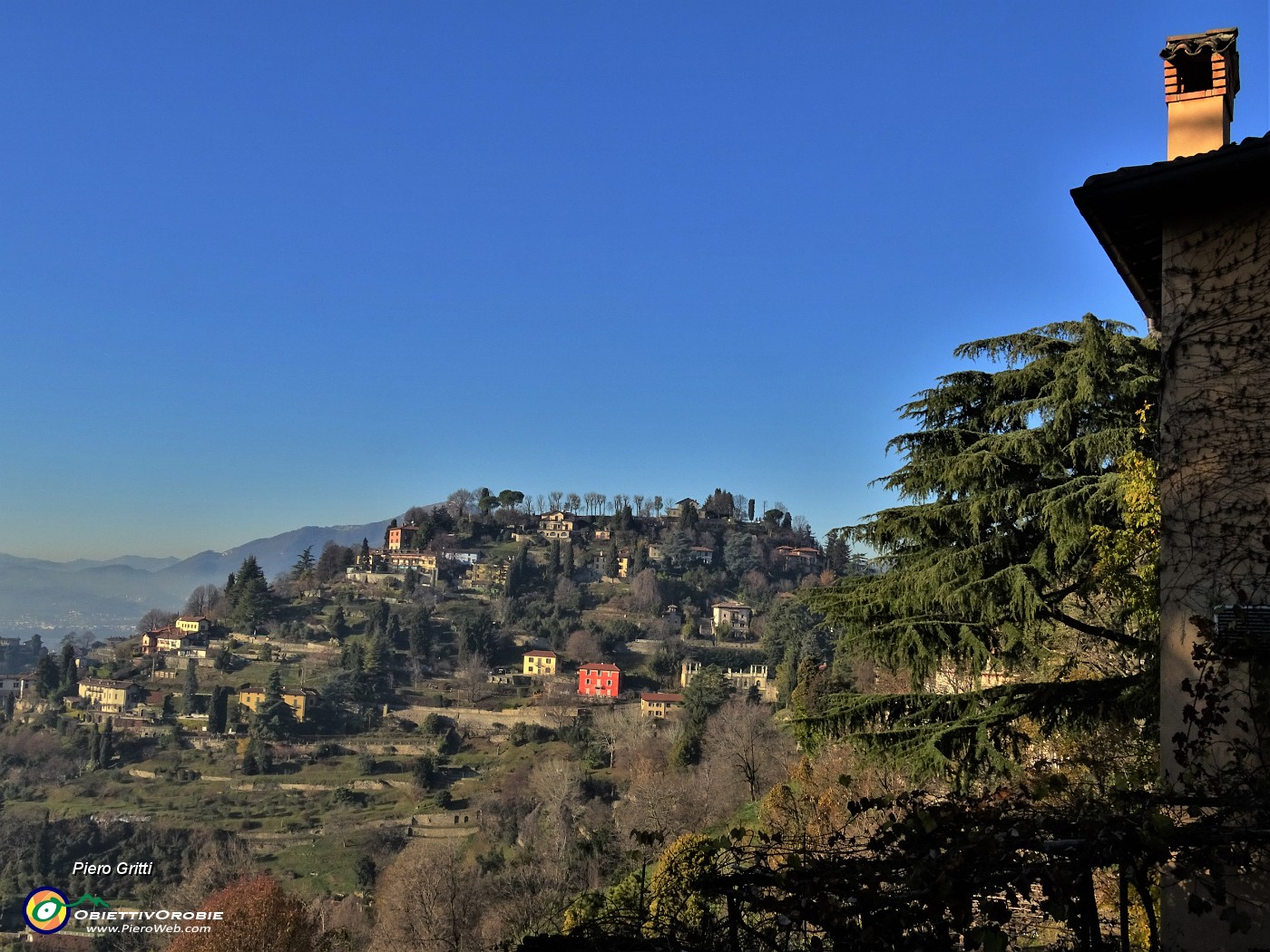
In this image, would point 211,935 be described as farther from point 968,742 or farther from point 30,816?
point 30,816

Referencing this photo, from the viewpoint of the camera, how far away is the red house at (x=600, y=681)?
83688mm

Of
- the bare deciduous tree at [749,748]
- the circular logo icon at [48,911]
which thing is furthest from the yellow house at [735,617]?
the circular logo icon at [48,911]

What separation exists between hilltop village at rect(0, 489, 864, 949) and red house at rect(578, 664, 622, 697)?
24cm

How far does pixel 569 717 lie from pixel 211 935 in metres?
54.0

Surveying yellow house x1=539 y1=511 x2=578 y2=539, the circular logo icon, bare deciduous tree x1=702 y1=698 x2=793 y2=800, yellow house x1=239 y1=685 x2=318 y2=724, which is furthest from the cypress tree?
yellow house x1=539 y1=511 x2=578 y2=539

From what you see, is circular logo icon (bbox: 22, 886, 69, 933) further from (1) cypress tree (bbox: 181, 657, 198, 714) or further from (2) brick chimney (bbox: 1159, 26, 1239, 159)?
(1) cypress tree (bbox: 181, 657, 198, 714)

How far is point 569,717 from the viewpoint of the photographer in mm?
75188

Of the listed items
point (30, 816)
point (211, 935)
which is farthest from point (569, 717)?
point (211, 935)

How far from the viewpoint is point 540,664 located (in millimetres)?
90625

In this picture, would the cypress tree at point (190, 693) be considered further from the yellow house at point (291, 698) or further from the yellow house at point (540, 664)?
the yellow house at point (540, 664)

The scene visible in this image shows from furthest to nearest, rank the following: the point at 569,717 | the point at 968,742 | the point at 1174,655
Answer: the point at 569,717, the point at 968,742, the point at 1174,655

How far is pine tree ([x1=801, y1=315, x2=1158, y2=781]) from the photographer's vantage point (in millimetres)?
7262

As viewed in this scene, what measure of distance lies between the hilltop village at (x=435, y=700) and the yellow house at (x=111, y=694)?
29cm

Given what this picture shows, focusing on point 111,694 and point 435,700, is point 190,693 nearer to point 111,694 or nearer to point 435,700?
point 111,694
